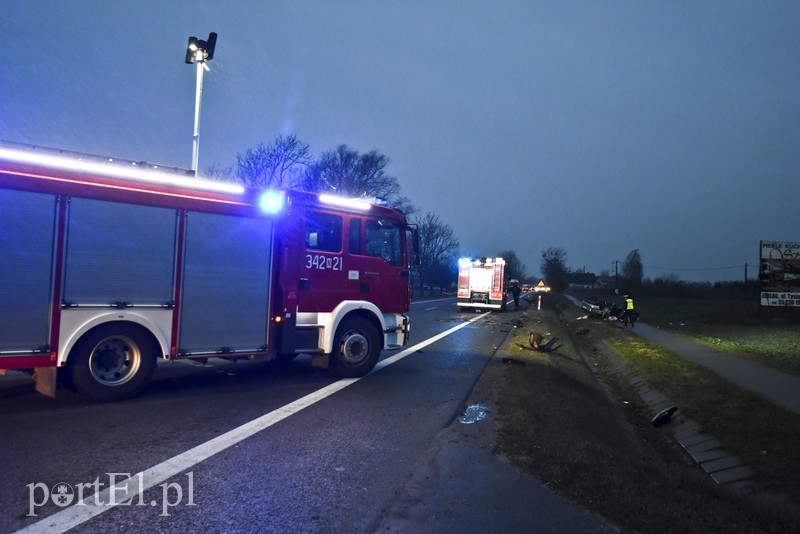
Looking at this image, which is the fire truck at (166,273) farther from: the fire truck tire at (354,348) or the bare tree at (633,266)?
the bare tree at (633,266)

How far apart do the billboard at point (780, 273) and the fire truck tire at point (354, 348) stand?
23.1 m

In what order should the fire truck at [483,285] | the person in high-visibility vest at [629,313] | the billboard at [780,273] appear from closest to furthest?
1. the person in high-visibility vest at [629,313]
2. the billboard at [780,273]
3. the fire truck at [483,285]

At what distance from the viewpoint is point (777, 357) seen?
13430 mm

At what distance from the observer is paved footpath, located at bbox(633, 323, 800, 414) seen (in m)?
8.77

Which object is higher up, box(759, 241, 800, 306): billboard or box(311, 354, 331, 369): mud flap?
box(759, 241, 800, 306): billboard

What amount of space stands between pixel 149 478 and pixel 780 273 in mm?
28621

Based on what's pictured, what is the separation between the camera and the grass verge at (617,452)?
155 inches

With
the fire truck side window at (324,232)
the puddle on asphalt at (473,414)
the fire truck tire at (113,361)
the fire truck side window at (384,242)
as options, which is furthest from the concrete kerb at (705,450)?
the fire truck tire at (113,361)

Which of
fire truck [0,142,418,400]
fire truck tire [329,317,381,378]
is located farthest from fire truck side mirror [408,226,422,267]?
fire truck tire [329,317,381,378]

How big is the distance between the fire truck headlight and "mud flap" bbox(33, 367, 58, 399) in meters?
3.40

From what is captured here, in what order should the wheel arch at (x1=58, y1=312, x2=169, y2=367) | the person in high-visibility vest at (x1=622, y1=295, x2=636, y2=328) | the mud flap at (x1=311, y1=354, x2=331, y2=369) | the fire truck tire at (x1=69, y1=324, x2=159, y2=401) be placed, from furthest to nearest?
the person in high-visibility vest at (x1=622, y1=295, x2=636, y2=328)
the mud flap at (x1=311, y1=354, x2=331, y2=369)
the fire truck tire at (x1=69, y1=324, x2=159, y2=401)
the wheel arch at (x1=58, y1=312, x2=169, y2=367)

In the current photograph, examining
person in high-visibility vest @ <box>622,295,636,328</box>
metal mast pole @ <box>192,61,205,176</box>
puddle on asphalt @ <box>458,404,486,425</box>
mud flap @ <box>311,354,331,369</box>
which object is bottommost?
puddle on asphalt @ <box>458,404,486,425</box>

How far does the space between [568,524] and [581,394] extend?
602 centimetres

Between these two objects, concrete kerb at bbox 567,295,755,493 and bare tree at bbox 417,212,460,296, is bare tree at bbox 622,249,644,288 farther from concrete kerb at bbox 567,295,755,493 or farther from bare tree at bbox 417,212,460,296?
concrete kerb at bbox 567,295,755,493
